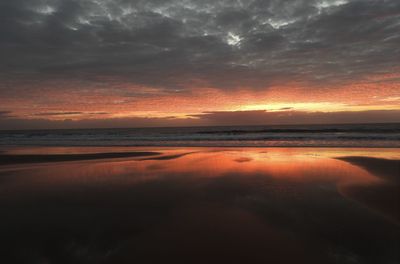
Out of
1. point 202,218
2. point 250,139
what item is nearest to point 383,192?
point 202,218

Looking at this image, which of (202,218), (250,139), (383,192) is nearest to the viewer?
(202,218)

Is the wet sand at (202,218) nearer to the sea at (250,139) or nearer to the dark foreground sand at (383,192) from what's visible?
the dark foreground sand at (383,192)

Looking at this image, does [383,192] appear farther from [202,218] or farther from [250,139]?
[250,139]

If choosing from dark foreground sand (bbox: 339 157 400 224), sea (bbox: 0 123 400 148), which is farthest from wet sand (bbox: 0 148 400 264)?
sea (bbox: 0 123 400 148)

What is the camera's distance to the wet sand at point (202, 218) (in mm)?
3541

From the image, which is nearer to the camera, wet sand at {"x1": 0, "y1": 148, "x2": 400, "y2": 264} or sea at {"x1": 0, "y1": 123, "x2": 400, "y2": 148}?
wet sand at {"x1": 0, "y1": 148, "x2": 400, "y2": 264}

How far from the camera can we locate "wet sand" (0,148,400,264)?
354cm

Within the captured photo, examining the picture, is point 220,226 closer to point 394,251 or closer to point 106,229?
point 106,229

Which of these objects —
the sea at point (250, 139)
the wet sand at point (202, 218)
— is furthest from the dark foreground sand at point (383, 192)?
the sea at point (250, 139)

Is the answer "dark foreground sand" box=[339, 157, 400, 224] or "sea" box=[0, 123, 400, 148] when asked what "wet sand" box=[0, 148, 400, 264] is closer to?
"dark foreground sand" box=[339, 157, 400, 224]

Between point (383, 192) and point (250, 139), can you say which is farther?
point (250, 139)

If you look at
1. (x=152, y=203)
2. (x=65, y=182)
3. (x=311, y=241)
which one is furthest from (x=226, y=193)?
(x=65, y=182)

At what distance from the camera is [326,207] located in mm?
5230

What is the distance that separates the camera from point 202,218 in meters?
4.79
